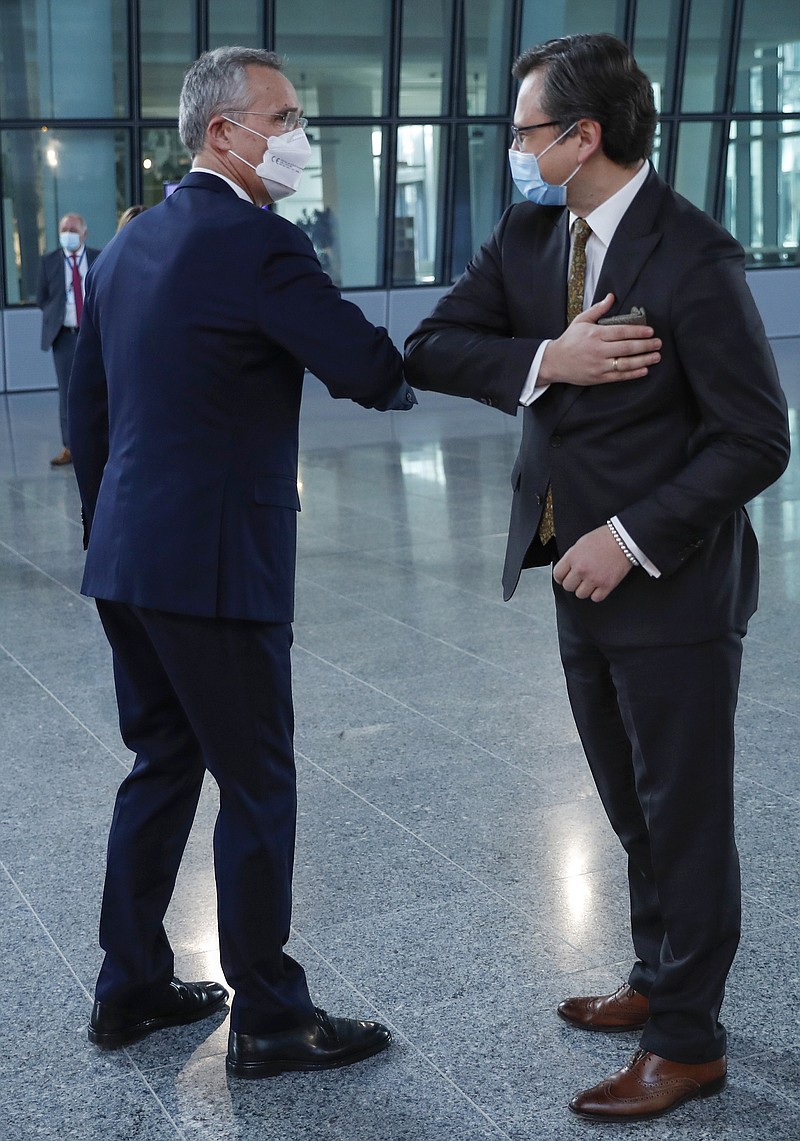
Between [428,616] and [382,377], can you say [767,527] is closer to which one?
[428,616]

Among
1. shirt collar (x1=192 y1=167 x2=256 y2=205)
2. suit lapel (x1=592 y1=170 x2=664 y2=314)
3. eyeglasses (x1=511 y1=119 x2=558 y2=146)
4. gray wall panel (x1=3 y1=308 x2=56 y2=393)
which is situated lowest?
gray wall panel (x1=3 y1=308 x2=56 y2=393)

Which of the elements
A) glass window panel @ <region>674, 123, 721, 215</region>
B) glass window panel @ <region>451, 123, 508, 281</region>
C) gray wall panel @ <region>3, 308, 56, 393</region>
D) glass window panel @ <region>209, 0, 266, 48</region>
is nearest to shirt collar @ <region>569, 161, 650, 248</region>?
gray wall panel @ <region>3, 308, 56, 393</region>

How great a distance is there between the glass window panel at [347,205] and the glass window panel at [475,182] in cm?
110

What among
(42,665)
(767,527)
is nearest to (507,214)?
(42,665)

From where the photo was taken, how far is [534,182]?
230 cm

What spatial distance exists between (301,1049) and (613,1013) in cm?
62

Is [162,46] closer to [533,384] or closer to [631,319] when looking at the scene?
[533,384]

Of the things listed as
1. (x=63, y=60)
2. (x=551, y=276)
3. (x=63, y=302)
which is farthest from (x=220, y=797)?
(x=63, y=60)

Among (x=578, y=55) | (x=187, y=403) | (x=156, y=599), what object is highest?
(x=578, y=55)

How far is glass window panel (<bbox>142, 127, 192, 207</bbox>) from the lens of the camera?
1616cm

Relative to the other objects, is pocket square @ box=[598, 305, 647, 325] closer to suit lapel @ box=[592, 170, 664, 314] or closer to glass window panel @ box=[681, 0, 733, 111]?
suit lapel @ box=[592, 170, 664, 314]

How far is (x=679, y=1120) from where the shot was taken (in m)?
2.40

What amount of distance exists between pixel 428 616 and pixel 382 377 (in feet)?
11.2

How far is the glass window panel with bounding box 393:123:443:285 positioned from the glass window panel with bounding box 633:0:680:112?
3433 mm
